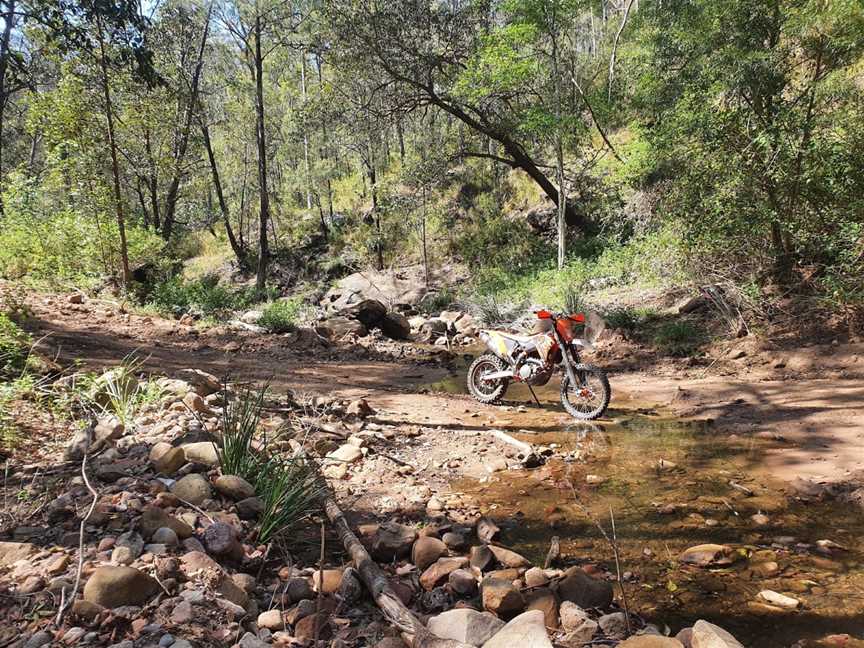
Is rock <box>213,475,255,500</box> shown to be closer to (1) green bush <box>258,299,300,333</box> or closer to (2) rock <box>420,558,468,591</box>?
(2) rock <box>420,558,468,591</box>

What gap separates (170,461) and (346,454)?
154 centimetres

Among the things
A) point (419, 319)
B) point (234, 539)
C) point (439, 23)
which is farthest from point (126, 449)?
point (439, 23)

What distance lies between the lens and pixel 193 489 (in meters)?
2.89

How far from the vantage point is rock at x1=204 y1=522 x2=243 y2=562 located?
2467 millimetres

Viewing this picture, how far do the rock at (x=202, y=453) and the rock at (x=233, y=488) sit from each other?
316mm

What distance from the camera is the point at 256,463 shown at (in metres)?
3.27

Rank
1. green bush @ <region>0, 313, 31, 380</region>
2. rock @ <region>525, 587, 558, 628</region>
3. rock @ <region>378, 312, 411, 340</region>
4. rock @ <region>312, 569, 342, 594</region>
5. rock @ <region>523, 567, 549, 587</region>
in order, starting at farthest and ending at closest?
rock @ <region>378, 312, 411, 340</region> → green bush @ <region>0, 313, 31, 380</region> → rock @ <region>523, 567, 549, 587</region> → rock @ <region>312, 569, 342, 594</region> → rock @ <region>525, 587, 558, 628</region>

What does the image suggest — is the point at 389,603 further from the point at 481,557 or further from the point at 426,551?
the point at 481,557

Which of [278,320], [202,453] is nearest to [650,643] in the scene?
[202,453]

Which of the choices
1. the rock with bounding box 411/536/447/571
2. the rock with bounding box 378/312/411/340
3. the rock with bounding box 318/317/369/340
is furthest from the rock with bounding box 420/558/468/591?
the rock with bounding box 378/312/411/340

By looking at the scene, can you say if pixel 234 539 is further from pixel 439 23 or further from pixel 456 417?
pixel 439 23

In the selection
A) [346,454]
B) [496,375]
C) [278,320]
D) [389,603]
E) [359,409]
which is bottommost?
[389,603]

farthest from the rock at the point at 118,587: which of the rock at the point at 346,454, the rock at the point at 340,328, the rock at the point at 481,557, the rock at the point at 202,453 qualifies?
the rock at the point at 340,328

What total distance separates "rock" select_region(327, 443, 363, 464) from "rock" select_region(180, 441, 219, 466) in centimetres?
112
